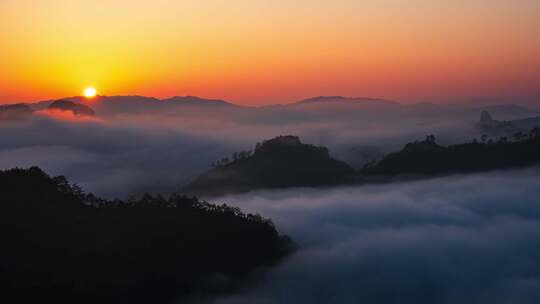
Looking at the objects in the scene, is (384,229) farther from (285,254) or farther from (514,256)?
(285,254)

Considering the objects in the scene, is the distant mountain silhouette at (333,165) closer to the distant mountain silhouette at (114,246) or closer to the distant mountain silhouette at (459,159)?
the distant mountain silhouette at (459,159)

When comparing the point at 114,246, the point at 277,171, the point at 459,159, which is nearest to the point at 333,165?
the point at 277,171

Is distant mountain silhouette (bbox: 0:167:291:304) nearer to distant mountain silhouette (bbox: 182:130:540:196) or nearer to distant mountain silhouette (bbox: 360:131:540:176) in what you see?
distant mountain silhouette (bbox: 182:130:540:196)

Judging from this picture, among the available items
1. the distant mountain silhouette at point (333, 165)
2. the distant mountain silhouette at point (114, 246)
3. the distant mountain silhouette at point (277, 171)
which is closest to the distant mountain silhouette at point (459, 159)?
the distant mountain silhouette at point (333, 165)

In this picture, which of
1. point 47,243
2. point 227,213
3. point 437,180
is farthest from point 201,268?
point 437,180

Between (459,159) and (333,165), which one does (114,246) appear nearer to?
(333,165)

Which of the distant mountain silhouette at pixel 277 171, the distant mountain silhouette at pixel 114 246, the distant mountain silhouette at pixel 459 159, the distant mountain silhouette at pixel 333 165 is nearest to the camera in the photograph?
the distant mountain silhouette at pixel 114 246
